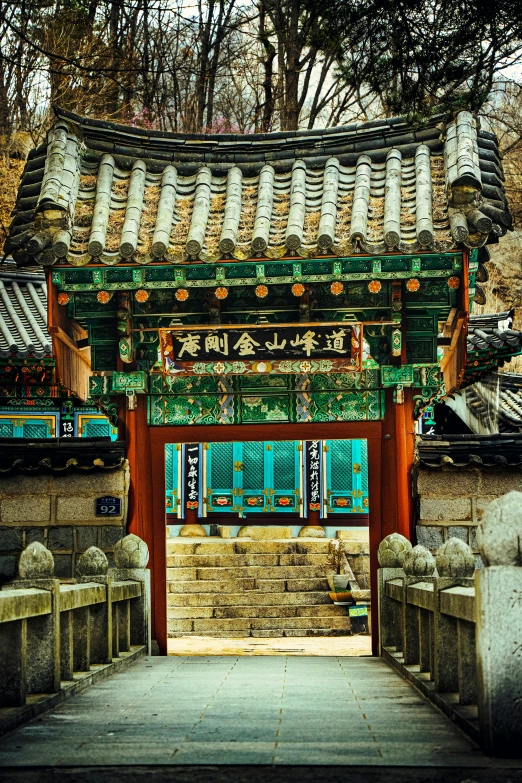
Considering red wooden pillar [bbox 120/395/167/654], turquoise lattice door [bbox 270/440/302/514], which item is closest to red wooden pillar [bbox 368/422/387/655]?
red wooden pillar [bbox 120/395/167/654]

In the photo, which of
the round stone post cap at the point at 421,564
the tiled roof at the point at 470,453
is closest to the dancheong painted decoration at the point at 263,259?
the tiled roof at the point at 470,453

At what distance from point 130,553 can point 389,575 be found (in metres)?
3.03

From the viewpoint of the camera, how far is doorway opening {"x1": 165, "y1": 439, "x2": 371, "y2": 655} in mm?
19656

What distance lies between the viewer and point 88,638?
349 inches

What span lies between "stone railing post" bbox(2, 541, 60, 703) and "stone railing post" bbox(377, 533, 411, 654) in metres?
5.08

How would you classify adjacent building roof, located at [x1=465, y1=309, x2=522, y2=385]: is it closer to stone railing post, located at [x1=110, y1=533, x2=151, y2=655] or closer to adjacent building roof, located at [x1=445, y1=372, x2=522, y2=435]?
adjacent building roof, located at [x1=445, y1=372, x2=522, y2=435]

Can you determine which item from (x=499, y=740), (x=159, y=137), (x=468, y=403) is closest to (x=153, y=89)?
(x=468, y=403)

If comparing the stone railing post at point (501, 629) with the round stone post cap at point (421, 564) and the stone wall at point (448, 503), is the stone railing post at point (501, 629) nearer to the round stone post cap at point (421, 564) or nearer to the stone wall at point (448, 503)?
the round stone post cap at point (421, 564)

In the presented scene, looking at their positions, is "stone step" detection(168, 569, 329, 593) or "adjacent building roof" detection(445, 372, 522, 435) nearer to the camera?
"stone step" detection(168, 569, 329, 593)

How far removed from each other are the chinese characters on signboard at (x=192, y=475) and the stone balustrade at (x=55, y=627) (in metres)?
14.3

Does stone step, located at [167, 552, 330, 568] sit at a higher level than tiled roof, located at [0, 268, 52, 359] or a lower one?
lower

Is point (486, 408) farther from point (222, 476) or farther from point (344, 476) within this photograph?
point (222, 476)

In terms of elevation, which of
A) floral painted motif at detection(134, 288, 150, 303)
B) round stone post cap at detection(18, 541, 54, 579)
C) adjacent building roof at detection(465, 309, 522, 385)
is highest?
floral painted motif at detection(134, 288, 150, 303)

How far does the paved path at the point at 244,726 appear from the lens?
5461 millimetres
